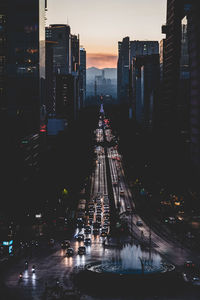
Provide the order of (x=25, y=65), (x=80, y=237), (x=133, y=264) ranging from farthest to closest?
(x=25, y=65), (x=80, y=237), (x=133, y=264)

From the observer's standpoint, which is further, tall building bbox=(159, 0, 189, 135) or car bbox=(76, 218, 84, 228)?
tall building bbox=(159, 0, 189, 135)

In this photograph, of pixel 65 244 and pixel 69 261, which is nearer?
pixel 69 261

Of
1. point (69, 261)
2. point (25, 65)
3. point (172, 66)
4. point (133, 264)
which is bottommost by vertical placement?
point (69, 261)

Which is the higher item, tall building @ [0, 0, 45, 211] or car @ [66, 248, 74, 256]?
tall building @ [0, 0, 45, 211]

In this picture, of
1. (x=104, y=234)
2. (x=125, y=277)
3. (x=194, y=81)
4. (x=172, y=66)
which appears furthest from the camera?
(x=172, y=66)

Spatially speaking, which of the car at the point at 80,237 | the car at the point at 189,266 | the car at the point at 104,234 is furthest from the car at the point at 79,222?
the car at the point at 189,266

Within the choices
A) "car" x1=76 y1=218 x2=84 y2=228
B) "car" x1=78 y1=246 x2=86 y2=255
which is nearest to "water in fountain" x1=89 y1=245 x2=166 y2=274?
"car" x1=78 y1=246 x2=86 y2=255

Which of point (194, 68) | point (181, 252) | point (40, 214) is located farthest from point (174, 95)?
point (181, 252)

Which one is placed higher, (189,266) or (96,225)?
(96,225)

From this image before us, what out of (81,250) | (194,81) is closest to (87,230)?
(81,250)

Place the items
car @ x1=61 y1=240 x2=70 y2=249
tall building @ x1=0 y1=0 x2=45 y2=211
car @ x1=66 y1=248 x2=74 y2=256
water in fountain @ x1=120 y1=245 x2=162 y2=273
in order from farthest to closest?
1. tall building @ x1=0 y1=0 x2=45 y2=211
2. car @ x1=61 y1=240 x2=70 y2=249
3. car @ x1=66 y1=248 x2=74 y2=256
4. water in fountain @ x1=120 y1=245 x2=162 y2=273

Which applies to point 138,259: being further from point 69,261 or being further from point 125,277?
point 125,277

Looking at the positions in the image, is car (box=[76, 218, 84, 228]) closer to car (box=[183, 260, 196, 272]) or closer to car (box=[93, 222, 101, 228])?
car (box=[93, 222, 101, 228])
